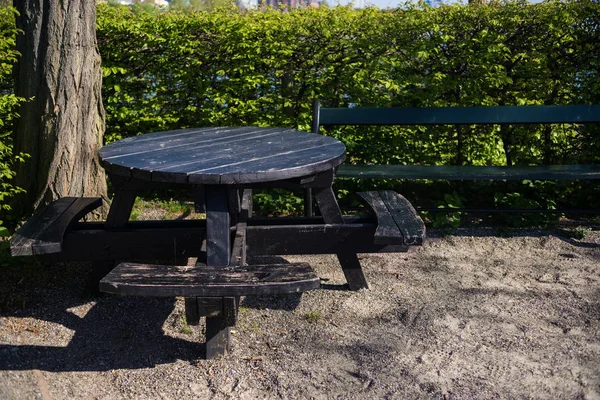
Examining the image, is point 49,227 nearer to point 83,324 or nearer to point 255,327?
point 83,324

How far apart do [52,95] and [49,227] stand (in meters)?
1.38

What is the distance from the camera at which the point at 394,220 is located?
3.86m

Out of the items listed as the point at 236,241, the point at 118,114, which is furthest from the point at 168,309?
the point at 118,114

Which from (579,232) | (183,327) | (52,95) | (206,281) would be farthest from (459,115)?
(206,281)

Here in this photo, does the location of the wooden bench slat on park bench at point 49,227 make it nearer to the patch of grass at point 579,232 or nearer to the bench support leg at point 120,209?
the bench support leg at point 120,209

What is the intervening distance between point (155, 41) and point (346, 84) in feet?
5.65

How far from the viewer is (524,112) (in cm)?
554

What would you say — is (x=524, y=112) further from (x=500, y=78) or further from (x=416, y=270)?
(x=416, y=270)

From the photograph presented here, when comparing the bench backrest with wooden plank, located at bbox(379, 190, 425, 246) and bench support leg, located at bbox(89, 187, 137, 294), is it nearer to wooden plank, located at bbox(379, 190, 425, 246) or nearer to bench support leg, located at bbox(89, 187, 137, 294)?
wooden plank, located at bbox(379, 190, 425, 246)

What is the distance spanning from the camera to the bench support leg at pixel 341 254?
4.03 meters

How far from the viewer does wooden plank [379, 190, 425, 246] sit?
3.59 m

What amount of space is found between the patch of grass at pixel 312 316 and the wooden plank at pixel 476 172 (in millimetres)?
1548

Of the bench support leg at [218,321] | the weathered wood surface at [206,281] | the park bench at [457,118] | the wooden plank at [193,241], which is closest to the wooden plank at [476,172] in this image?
the park bench at [457,118]

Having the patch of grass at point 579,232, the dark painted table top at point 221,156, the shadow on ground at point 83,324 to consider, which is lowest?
the patch of grass at point 579,232
